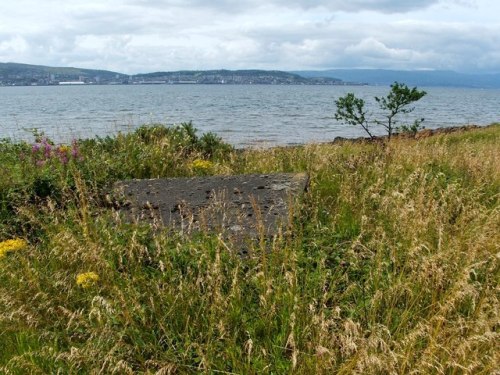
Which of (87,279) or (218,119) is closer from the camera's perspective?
(87,279)

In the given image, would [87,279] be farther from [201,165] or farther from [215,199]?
[201,165]

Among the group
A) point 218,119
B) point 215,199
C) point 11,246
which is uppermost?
point 215,199

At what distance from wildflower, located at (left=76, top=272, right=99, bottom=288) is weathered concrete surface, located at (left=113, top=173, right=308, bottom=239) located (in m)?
1.27

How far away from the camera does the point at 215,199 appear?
5215 mm

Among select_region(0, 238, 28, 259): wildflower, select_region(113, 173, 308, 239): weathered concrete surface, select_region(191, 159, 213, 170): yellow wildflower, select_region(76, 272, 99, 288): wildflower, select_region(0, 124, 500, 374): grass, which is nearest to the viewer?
select_region(0, 124, 500, 374): grass

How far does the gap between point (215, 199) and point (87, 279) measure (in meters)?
1.78

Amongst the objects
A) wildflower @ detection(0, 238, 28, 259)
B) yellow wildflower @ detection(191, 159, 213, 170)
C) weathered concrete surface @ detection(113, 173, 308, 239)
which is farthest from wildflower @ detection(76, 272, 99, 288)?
yellow wildflower @ detection(191, 159, 213, 170)

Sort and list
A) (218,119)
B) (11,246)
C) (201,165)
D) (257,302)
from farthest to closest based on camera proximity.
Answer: (218,119), (201,165), (11,246), (257,302)

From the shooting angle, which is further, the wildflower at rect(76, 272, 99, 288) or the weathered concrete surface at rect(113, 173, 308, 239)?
the weathered concrete surface at rect(113, 173, 308, 239)

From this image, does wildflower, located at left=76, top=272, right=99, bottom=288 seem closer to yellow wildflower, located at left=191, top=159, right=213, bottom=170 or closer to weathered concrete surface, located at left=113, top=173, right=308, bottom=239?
weathered concrete surface, located at left=113, top=173, right=308, bottom=239

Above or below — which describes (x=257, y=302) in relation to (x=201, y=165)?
below

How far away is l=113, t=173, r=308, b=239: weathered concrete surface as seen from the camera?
17.4ft

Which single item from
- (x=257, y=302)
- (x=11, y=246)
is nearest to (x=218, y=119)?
(x=11, y=246)

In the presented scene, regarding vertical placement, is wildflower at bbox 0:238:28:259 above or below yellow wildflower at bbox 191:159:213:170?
below
